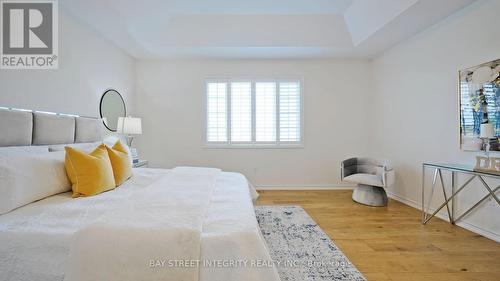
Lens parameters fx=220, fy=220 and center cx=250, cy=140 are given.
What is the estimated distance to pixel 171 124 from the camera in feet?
14.3

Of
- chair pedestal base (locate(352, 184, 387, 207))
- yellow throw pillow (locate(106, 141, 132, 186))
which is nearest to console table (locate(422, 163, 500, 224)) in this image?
chair pedestal base (locate(352, 184, 387, 207))

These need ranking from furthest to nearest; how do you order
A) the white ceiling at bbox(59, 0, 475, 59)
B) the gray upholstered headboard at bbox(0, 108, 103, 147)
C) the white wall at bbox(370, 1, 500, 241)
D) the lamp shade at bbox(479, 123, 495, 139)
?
the white ceiling at bbox(59, 0, 475, 59)
the white wall at bbox(370, 1, 500, 241)
the lamp shade at bbox(479, 123, 495, 139)
the gray upholstered headboard at bbox(0, 108, 103, 147)

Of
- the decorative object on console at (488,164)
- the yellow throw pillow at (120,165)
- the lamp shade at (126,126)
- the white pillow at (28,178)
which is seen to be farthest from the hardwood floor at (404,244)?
the lamp shade at (126,126)

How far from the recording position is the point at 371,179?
3.35 metres

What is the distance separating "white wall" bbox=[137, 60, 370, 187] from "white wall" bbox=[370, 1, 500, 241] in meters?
0.50

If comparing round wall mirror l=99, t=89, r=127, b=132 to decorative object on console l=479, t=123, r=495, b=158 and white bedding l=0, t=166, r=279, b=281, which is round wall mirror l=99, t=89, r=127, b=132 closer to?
white bedding l=0, t=166, r=279, b=281

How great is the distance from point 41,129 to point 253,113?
310cm

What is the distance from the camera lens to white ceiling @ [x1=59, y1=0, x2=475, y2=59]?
313cm

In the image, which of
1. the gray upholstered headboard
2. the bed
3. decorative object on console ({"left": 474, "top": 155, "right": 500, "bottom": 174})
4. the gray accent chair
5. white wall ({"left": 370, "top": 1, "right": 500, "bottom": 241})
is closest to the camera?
the bed

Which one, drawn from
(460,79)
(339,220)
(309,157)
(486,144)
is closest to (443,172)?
(486,144)

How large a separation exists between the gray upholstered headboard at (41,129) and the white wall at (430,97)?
451cm

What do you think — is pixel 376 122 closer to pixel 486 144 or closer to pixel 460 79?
pixel 460 79

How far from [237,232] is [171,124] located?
144 inches

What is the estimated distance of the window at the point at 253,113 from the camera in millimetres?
4363
